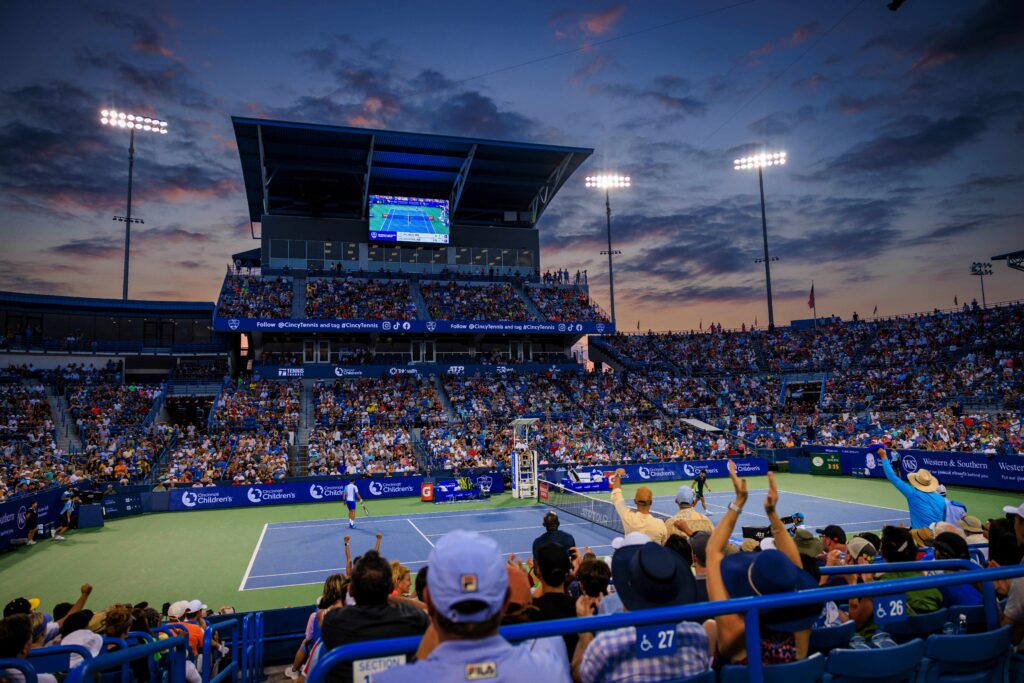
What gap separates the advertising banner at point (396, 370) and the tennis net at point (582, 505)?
59.7ft

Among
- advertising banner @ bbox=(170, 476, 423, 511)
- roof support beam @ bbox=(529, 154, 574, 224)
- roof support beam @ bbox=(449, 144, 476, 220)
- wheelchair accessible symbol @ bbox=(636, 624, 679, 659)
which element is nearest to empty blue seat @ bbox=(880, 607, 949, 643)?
wheelchair accessible symbol @ bbox=(636, 624, 679, 659)

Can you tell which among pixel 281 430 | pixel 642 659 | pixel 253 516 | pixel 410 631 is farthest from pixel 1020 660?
pixel 281 430

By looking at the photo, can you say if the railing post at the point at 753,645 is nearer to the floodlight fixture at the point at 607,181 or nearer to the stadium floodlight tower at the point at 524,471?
the stadium floodlight tower at the point at 524,471

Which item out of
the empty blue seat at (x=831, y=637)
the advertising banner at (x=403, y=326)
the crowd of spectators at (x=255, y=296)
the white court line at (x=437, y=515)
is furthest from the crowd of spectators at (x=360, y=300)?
the empty blue seat at (x=831, y=637)

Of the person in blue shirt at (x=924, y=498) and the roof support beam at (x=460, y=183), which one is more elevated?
the roof support beam at (x=460, y=183)

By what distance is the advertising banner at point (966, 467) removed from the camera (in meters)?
27.1

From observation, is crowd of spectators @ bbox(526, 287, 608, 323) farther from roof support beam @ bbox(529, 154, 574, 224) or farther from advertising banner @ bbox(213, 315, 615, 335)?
roof support beam @ bbox(529, 154, 574, 224)

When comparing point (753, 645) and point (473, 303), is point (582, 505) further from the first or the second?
point (473, 303)

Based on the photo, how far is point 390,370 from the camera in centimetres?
4575

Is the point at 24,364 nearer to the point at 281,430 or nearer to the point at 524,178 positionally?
the point at 281,430

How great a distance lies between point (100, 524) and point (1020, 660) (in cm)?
2918

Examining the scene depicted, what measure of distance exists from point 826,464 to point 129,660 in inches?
1590

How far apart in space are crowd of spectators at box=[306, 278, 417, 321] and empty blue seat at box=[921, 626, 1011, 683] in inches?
1700

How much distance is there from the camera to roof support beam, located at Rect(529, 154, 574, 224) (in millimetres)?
51500
